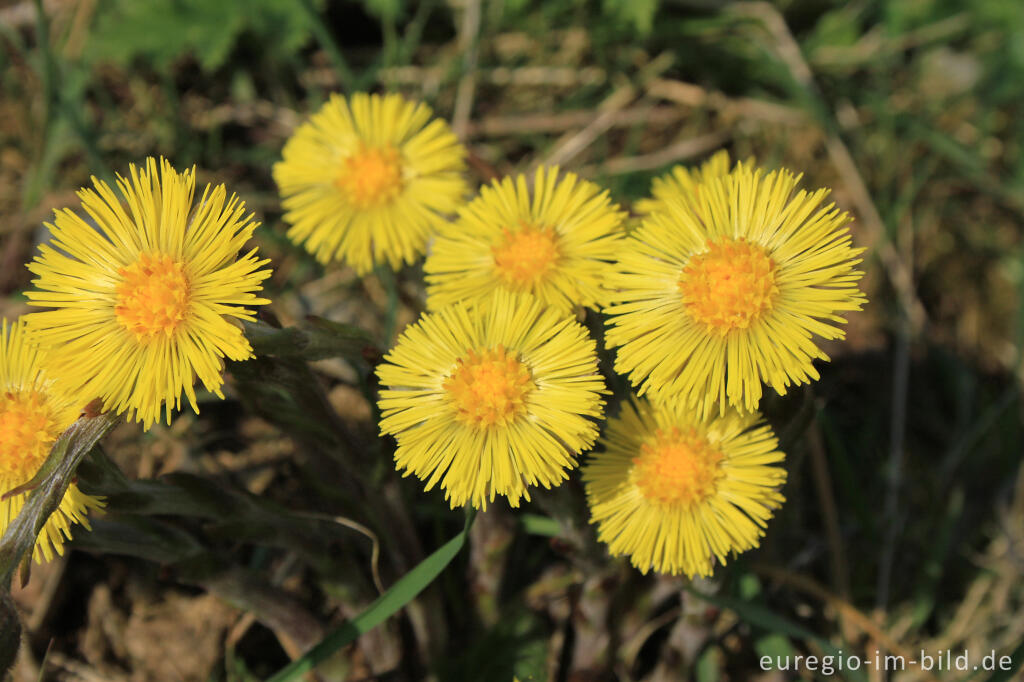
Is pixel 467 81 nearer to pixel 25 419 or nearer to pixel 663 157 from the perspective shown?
pixel 663 157

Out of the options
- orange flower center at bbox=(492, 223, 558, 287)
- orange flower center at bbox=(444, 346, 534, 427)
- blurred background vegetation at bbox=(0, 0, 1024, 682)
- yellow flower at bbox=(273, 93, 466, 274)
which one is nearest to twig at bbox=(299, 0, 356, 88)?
blurred background vegetation at bbox=(0, 0, 1024, 682)

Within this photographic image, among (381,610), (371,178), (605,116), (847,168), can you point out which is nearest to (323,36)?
(371,178)

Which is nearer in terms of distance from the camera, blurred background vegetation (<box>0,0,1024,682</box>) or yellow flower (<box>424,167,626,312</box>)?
yellow flower (<box>424,167,626,312</box>)

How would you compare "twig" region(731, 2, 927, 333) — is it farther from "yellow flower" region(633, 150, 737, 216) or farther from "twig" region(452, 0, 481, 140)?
→ "yellow flower" region(633, 150, 737, 216)

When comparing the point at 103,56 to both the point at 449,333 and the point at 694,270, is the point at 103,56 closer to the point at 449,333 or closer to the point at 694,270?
the point at 449,333

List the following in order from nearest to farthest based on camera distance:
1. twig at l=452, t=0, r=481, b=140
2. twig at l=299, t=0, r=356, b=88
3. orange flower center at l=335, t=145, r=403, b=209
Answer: orange flower center at l=335, t=145, r=403, b=209 < twig at l=299, t=0, r=356, b=88 < twig at l=452, t=0, r=481, b=140

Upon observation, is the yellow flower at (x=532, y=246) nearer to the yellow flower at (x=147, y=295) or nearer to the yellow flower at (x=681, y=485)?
the yellow flower at (x=681, y=485)

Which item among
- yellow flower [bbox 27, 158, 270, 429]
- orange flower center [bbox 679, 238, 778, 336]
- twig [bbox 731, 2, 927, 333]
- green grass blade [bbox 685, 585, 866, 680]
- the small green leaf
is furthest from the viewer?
twig [bbox 731, 2, 927, 333]

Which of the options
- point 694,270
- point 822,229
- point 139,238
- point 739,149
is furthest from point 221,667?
point 739,149
